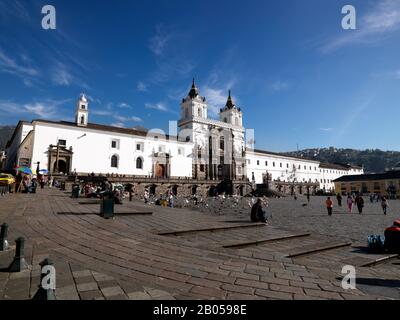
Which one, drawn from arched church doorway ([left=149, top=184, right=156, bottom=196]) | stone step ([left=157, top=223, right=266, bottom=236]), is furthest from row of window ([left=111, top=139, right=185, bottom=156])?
stone step ([left=157, top=223, right=266, bottom=236])

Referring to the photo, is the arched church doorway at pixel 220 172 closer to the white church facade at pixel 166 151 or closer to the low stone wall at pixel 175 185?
the white church facade at pixel 166 151

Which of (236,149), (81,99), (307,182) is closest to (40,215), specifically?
(81,99)

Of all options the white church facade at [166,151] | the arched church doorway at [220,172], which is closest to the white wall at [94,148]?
the white church facade at [166,151]

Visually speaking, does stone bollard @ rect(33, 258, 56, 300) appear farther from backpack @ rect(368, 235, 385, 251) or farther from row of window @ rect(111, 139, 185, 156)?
row of window @ rect(111, 139, 185, 156)

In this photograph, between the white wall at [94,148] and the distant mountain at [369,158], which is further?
the distant mountain at [369,158]

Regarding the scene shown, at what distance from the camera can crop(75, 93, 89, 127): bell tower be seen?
132 ft

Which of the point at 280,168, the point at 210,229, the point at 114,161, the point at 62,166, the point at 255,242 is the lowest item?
the point at 255,242

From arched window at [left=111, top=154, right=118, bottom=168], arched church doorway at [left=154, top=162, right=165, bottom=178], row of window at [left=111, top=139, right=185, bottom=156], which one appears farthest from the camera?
arched church doorway at [left=154, top=162, right=165, bottom=178]

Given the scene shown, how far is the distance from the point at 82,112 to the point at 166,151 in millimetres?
16136

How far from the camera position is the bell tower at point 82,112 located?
40.1 meters

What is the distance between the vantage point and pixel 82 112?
4059 cm

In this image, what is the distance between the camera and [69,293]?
107 inches

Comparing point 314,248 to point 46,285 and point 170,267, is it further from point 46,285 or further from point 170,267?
point 46,285

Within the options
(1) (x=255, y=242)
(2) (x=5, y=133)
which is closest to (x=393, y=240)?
(1) (x=255, y=242)
